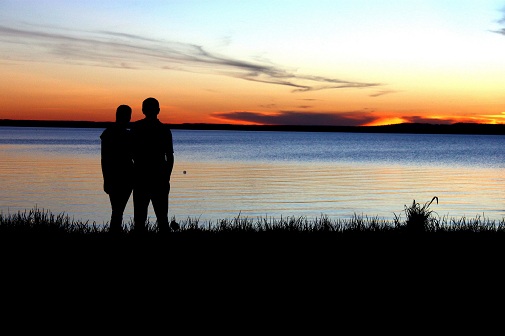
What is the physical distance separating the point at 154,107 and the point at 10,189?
26.3 meters

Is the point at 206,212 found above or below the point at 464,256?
below

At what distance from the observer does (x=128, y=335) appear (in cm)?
598

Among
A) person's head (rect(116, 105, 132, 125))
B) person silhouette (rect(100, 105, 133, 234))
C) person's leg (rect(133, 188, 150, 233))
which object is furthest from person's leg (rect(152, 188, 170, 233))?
person's head (rect(116, 105, 132, 125))

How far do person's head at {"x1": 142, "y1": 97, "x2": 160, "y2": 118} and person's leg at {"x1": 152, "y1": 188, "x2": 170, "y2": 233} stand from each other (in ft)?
4.24

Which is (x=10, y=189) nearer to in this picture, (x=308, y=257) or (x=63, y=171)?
(x=63, y=171)

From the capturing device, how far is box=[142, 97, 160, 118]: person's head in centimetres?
959

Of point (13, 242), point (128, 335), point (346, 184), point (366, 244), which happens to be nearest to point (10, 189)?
point (346, 184)

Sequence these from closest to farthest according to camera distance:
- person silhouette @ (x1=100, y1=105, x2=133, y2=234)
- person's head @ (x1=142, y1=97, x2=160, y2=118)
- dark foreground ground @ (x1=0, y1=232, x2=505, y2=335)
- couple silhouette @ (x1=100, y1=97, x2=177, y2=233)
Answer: dark foreground ground @ (x1=0, y1=232, x2=505, y2=335) < person's head @ (x1=142, y1=97, x2=160, y2=118) < couple silhouette @ (x1=100, y1=97, x2=177, y2=233) < person silhouette @ (x1=100, y1=105, x2=133, y2=234)

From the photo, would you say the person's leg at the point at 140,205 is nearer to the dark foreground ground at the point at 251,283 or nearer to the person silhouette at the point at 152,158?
the person silhouette at the point at 152,158

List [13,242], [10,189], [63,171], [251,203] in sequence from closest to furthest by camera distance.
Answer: [13,242]
[251,203]
[10,189]
[63,171]

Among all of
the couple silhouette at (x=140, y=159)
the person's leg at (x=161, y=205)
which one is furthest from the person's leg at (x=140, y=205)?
the person's leg at (x=161, y=205)

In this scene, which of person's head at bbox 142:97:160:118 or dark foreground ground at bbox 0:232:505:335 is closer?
dark foreground ground at bbox 0:232:505:335

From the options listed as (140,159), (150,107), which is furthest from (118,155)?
(150,107)

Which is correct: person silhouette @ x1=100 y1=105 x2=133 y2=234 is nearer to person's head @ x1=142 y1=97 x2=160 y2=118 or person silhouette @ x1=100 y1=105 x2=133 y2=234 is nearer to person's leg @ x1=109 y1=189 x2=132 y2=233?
person's leg @ x1=109 y1=189 x2=132 y2=233
